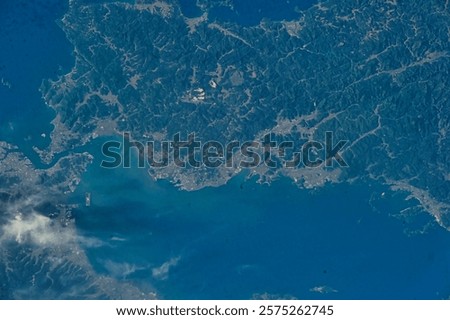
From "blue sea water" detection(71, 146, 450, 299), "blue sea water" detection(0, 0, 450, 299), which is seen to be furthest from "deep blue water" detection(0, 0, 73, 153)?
"blue sea water" detection(71, 146, 450, 299)

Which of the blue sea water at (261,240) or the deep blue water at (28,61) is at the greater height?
the deep blue water at (28,61)

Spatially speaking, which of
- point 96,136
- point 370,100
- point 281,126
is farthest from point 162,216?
point 370,100

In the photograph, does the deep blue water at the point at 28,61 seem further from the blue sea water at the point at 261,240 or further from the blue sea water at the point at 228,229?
the blue sea water at the point at 261,240

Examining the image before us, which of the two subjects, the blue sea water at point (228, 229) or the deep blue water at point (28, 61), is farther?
the deep blue water at point (28, 61)

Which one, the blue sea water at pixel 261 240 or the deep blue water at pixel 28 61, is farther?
the deep blue water at pixel 28 61

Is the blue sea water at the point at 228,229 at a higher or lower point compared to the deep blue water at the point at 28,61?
lower

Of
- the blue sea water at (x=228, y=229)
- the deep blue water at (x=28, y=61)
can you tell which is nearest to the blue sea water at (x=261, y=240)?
the blue sea water at (x=228, y=229)

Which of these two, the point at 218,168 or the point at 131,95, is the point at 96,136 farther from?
the point at 218,168

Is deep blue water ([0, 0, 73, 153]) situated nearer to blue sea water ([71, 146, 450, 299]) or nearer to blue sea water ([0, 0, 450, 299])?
blue sea water ([0, 0, 450, 299])

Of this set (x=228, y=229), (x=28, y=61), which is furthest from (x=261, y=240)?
(x=28, y=61)
